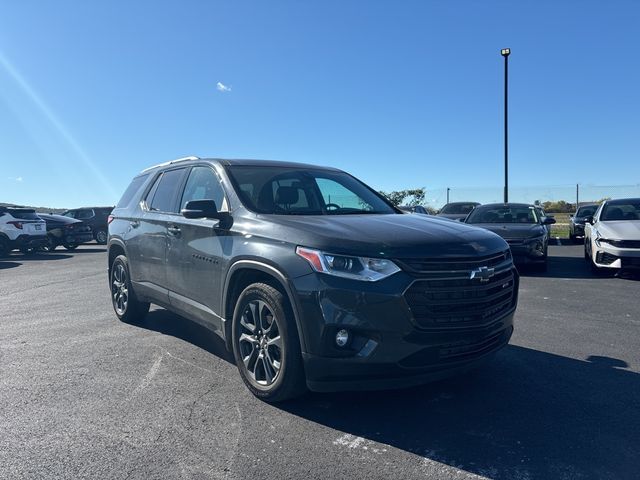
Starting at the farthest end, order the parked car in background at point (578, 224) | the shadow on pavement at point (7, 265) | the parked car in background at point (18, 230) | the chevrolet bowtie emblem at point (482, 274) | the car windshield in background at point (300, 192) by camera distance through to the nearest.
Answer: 1. the parked car in background at point (578, 224)
2. the parked car in background at point (18, 230)
3. the shadow on pavement at point (7, 265)
4. the car windshield in background at point (300, 192)
5. the chevrolet bowtie emblem at point (482, 274)

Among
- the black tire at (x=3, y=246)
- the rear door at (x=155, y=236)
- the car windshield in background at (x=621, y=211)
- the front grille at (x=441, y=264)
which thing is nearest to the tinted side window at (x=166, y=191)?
the rear door at (x=155, y=236)

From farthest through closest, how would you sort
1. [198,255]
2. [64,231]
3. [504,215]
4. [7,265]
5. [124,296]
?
[64,231] → [7,265] → [504,215] → [124,296] → [198,255]

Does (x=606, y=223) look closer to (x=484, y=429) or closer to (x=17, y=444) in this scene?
(x=484, y=429)

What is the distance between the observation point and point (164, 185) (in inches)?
222

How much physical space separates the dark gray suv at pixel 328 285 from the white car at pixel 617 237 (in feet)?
21.1

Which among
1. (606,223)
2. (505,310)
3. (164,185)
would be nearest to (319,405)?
(505,310)

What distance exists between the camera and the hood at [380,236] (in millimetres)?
3287

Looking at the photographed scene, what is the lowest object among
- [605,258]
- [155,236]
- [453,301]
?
[605,258]

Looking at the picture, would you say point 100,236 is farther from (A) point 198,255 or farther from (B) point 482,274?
(B) point 482,274

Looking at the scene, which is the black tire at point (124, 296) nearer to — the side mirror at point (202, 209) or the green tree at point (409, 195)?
the side mirror at point (202, 209)

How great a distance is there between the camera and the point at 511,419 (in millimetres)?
3410

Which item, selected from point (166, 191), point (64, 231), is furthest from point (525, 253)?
point (64, 231)

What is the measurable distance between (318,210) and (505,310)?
1783 millimetres

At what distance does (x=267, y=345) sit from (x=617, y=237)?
8.03 m
